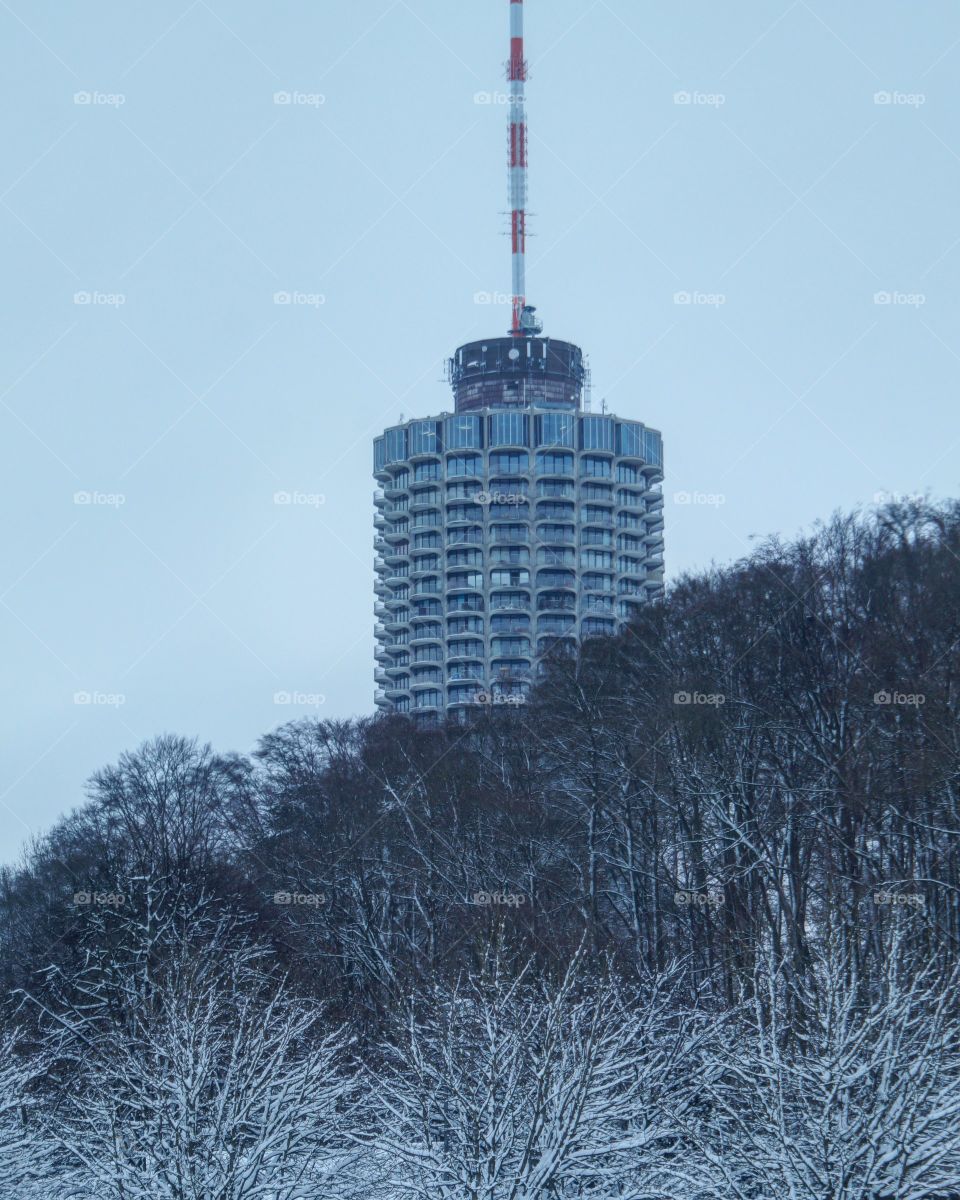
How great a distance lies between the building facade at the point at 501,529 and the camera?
162 m

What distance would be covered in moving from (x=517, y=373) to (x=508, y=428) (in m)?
7.03

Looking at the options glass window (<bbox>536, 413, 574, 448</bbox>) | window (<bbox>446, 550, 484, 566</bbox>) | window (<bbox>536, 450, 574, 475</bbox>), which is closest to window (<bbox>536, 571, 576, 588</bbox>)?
window (<bbox>446, 550, 484, 566</bbox>)

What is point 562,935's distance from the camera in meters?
48.6

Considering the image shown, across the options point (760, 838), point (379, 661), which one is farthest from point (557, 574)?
point (760, 838)

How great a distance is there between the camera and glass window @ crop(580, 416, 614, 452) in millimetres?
165750

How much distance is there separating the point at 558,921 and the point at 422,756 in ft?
55.6

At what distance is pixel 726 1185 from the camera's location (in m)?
24.1

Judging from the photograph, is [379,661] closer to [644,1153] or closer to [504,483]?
[504,483]

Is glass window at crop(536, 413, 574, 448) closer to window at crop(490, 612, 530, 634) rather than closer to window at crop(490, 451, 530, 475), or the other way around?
window at crop(490, 451, 530, 475)

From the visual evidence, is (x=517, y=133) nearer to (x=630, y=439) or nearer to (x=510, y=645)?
(x=630, y=439)

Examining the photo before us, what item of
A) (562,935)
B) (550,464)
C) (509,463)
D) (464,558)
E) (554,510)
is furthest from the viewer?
(509,463)

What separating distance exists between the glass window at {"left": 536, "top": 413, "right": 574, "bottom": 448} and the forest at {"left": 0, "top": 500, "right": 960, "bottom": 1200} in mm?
79153

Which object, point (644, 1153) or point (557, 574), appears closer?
point (644, 1153)

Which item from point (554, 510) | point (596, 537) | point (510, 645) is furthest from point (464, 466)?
point (510, 645)
